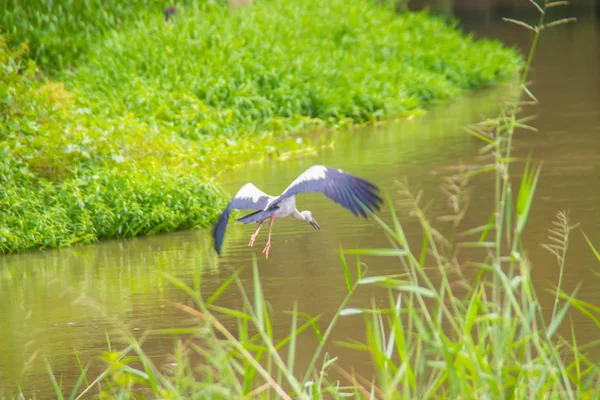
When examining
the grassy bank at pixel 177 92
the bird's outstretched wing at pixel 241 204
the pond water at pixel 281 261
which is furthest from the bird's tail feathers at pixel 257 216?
the grassy bank at pixel 177 92

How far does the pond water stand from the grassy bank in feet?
0.99

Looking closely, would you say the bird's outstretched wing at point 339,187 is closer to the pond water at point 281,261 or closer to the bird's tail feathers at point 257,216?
the bird's tail feathers at point 257,216

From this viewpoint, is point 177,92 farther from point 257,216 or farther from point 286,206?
point 257,216

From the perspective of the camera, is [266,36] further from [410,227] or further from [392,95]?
[410,227]

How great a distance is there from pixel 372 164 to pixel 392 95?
4.13 metres

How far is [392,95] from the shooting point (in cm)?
1378

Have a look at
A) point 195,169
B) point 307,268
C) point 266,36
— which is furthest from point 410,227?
point 266,36

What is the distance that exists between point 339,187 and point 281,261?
1872mm

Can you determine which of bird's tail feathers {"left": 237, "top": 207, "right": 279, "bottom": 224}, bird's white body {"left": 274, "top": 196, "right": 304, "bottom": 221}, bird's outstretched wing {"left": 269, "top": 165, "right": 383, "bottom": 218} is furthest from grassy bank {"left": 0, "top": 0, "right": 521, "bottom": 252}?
bird's outstretched wing {"left": 269, "top": 165, "right": 383, "bottom": 218}

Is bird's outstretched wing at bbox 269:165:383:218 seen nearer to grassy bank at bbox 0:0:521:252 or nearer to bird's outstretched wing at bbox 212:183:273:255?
bird's outstretched wing at bbox 212:183:273:255

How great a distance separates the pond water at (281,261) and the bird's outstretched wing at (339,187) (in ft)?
1.76

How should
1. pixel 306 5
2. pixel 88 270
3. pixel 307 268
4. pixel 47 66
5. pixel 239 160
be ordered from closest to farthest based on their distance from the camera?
pixel 307 268
pixel 88 270
pixel 239 160
pixel 47 66
pixel 306 5

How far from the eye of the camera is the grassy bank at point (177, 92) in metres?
7.89

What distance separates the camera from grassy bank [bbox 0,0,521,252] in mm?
7895
